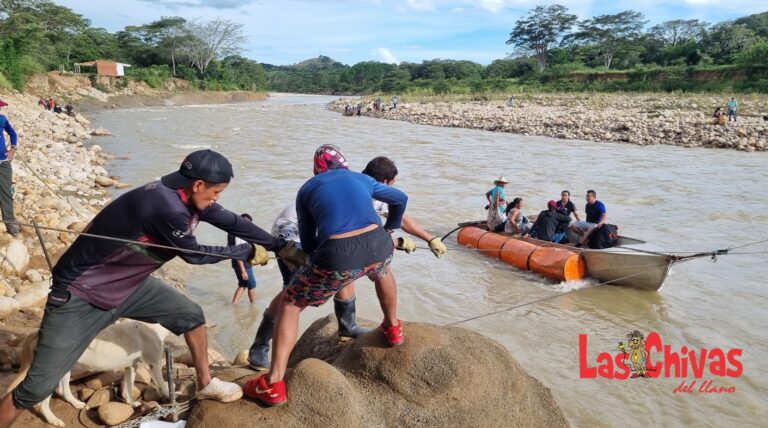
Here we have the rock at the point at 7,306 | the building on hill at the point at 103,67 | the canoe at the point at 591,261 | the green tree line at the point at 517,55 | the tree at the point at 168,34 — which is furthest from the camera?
the tree at the point at 168,34

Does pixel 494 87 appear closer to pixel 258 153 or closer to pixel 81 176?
pixel 258 153

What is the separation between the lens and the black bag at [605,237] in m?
9.06

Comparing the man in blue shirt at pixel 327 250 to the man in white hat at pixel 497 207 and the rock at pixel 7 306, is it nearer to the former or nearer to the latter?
the rock at pixel 7 306

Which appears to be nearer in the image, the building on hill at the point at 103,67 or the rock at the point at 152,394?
the rock at the point at 152,394

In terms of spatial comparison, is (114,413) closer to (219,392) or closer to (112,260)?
(219,392)

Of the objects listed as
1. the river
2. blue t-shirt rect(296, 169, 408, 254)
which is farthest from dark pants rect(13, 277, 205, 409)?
the river

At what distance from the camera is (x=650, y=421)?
5285 millimetres

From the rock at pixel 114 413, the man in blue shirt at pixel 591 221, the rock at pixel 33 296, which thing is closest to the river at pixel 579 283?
the man in blue shirt at pixel 591 221

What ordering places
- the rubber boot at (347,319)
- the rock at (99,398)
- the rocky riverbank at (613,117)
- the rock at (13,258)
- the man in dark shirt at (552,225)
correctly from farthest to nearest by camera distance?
the rocky riverbank at (613,117) < the man in dark shirt at (552,225) < the rock at (13,258) < the rubber boot at (347,319) < the rock at (99,398)

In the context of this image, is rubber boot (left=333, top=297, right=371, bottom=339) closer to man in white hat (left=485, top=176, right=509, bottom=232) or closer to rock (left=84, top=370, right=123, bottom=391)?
rock (left=84, top=370, right=123, bottom=391)

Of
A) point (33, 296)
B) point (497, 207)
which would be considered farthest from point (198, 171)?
point (497, 207)

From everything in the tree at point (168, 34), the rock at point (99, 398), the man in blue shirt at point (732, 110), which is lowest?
the rock at point (99, 398)

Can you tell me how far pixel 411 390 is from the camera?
3.54 m

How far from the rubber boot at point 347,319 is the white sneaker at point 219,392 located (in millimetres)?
1176
